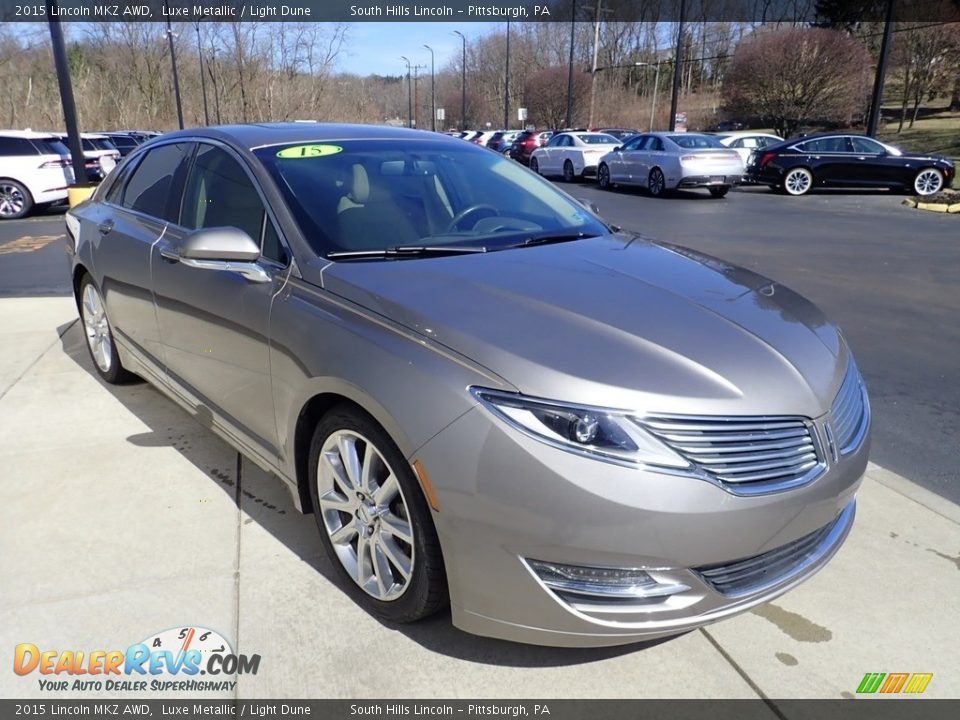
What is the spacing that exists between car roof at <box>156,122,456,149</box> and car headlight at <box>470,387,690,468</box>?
2022 mm

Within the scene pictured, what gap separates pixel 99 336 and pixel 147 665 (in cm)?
301

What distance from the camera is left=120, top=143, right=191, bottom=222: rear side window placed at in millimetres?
3758

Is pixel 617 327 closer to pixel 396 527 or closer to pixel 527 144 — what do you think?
pixel 396 527

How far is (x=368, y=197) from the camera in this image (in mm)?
3146

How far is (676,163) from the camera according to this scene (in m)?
17.5

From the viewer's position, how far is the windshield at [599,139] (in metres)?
23.4

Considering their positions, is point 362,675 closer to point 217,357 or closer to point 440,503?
point 440,503

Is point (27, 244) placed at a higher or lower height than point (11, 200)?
lower

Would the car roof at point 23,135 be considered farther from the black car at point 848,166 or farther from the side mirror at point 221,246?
the black car at point 848,166

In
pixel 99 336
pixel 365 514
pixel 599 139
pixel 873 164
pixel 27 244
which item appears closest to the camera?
pixel 365 514

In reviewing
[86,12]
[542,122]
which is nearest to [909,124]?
[542,122]

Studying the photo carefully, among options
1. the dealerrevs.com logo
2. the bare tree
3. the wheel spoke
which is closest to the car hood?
the wheel spoke

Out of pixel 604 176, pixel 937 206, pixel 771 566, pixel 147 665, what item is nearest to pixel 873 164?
pixel 937 206

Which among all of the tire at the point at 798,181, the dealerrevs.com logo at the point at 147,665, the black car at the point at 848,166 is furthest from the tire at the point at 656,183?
the dealerrevs.com logo at the point at 147,665
